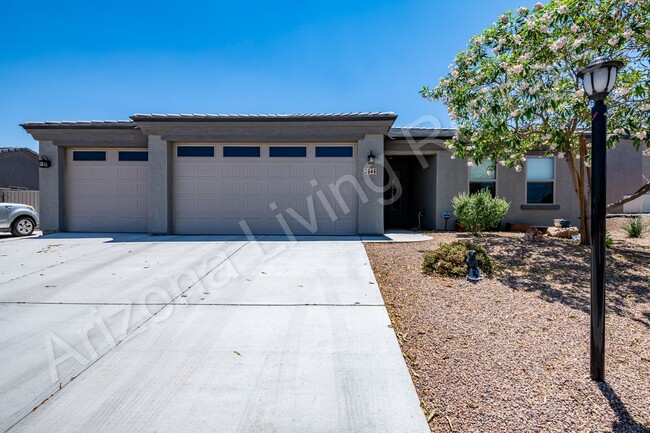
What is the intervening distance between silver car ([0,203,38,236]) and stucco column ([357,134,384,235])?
1048 cm

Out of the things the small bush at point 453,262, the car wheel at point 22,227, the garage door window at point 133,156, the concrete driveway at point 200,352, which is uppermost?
the garage door window at point 133,156

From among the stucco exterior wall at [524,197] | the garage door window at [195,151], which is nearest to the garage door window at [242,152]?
the garage door window at [195,151]

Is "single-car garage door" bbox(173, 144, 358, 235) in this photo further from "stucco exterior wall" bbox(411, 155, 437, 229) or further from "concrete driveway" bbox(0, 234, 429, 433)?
"concrete driveway" bbox(0, 234, 429, 433)

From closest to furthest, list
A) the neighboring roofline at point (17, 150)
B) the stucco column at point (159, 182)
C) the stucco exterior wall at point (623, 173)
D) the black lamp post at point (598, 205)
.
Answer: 1. the black lamp post at point (598, 205)
2. the stucco column at point (159, 182)
3. the stucco exterior wall at point (623, 173)
4. the neighboring roofline at point (17, 150)

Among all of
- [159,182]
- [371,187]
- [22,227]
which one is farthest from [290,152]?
[22,227]

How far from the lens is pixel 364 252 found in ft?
23.8

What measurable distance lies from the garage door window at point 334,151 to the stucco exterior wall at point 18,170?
19294 mm

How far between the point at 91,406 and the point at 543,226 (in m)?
12.7

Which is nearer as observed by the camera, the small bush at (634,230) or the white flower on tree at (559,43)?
the white flower on tree at (559,43)

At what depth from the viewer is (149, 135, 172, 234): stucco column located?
32.5 ft

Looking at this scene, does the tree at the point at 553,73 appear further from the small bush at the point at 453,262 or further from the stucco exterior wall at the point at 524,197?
the stucco exterior wall at the point at 524,197

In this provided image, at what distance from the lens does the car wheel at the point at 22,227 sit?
10398 millimetres

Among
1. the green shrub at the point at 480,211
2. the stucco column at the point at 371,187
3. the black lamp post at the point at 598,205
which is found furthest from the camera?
the stucco column at the point at 371,187

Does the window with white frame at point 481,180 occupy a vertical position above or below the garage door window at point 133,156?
below
